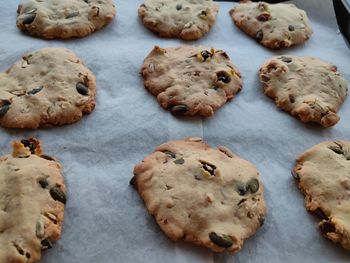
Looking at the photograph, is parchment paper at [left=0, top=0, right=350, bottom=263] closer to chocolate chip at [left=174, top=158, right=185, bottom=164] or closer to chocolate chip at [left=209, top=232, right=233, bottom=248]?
chocolate chip at [left=209, top=232, right=233, bottom=248]

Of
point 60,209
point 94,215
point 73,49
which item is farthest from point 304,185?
point 73,49

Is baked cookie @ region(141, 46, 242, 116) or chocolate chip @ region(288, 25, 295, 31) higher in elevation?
chocolate chip @ region(288, 25, 295, 31)

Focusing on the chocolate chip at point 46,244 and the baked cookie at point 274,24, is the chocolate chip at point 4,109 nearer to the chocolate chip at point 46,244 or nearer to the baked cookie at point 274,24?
the chocolate chip at point 46,244

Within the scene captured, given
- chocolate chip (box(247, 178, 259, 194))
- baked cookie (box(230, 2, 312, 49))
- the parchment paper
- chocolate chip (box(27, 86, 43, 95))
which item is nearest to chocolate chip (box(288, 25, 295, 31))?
baked cookie (box(230, 2, 312, 49))

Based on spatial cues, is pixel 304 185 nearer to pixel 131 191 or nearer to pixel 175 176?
pixel 175 176

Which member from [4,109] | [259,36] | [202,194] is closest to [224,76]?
[259,36]

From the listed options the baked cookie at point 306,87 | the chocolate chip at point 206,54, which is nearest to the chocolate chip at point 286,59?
the baked cookie at point 306,87

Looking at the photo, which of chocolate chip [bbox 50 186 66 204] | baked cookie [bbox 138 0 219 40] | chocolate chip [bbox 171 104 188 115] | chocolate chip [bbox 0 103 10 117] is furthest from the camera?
baked cookie [bbox 138 0 219 40]
